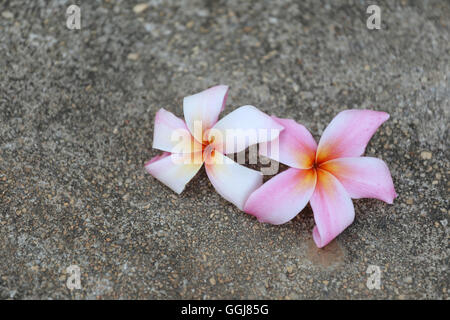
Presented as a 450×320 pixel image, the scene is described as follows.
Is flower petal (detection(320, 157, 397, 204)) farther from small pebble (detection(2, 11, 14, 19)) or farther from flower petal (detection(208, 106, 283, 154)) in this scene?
small pebble (detection(2, 11, 14, 19))

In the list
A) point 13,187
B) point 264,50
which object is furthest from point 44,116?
point 264,50

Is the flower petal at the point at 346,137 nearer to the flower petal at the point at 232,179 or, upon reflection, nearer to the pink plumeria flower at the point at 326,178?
the pink plumeria flower at the point at 326,178

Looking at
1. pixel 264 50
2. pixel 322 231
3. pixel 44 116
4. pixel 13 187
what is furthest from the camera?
pixel 264 50

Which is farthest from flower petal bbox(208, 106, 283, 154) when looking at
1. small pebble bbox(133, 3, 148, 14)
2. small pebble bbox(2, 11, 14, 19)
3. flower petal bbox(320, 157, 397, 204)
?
small pebble bbox(2, 11, 14, 19)

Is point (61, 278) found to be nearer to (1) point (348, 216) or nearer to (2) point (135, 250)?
(2) point (135, 250)

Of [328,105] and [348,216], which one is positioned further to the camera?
[328,105]

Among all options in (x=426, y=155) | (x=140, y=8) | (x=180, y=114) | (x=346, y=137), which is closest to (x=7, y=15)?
(x=140, y=8)

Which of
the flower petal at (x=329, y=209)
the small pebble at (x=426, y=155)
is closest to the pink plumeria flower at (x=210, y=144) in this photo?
the flower petal at (x=329, y=209)
